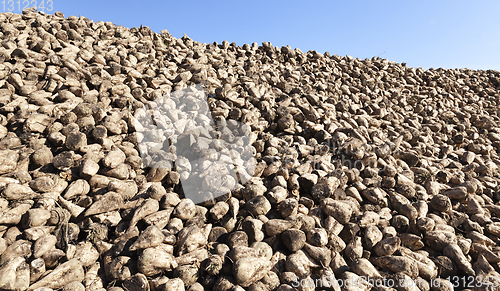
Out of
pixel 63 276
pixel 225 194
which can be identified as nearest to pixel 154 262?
pixel 63 276

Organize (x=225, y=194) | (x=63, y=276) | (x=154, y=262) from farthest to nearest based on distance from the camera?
1. (x=225, y=194)
2. (x=154, y=262)
3. (x=63, y=276)

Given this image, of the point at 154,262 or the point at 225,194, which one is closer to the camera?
the point at 154,262

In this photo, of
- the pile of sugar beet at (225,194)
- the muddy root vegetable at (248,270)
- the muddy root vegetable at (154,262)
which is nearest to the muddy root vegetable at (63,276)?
the pile of sugar beet at (225,194)

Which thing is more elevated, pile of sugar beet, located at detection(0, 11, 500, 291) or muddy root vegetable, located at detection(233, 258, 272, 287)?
pile of sugar beet, located at detection(0, 11, 500, 291)

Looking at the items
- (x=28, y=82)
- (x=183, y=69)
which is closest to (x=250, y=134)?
(x=183, y=69)

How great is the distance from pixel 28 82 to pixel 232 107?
2.23 metres

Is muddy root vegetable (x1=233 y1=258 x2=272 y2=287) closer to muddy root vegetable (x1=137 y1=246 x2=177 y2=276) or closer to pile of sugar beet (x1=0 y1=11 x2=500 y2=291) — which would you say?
pile of sugar beet (x1=0 y1=11 x2=500 y2=291)

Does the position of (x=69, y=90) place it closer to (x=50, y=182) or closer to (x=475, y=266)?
(x=50, y=182)

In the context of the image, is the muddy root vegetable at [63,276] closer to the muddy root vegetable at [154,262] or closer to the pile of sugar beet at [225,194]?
the pile of sugar beet at [225,194]

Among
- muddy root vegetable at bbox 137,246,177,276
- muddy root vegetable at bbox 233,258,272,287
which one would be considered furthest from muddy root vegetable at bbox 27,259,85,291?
muddy root vegetable at bbox 233,258,272,287

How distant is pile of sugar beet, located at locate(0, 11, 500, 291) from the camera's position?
71.7 inches

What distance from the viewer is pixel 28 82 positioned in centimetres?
301

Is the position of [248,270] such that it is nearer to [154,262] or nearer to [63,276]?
[154,262]

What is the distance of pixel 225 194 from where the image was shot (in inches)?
92.9
